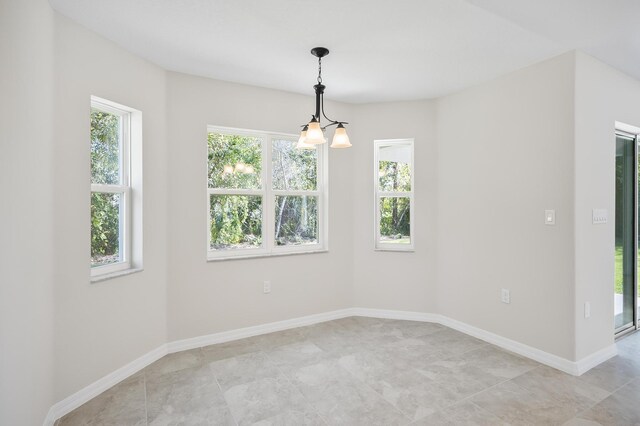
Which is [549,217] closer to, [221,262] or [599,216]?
[599,216]

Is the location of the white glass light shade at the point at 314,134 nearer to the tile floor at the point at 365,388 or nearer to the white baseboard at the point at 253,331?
the tile floor at the point at 365,388

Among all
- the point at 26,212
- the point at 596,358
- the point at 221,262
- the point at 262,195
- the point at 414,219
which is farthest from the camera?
the point at 414,219

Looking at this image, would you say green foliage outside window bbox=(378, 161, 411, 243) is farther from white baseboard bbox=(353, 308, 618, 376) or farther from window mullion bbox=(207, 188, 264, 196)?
window mullion bbox=(207, 188, 264, 196)

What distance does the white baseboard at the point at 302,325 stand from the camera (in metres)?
2.38

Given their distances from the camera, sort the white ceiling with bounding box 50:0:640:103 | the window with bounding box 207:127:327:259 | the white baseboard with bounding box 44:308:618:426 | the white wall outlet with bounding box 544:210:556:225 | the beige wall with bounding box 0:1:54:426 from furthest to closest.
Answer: the window with bounding box 207:127:327:259
the white wall outlet with bounding box 544:210:556:225
the white baseboard with bounding box 44:308:618:426
the white ceiling with bounding box 50:0:640:103
the beige wall with bounding box 0:1:54:426

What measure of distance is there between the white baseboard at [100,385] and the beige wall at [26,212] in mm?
96

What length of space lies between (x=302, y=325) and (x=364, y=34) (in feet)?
9.84

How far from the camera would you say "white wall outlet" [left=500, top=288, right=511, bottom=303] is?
3213mm

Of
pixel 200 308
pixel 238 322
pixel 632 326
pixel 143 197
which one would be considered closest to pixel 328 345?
pixel 238 322

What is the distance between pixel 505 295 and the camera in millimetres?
3242

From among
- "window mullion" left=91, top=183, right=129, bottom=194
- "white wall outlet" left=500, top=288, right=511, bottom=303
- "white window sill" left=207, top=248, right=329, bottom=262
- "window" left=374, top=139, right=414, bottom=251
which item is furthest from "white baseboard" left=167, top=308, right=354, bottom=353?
"white wall outlet" left=500, top=288, right=511, bottom=303

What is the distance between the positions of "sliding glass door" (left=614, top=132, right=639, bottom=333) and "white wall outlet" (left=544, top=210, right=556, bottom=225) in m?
1.14

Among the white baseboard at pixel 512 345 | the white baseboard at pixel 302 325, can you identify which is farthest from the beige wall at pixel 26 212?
the white baseboard at pixel 512 345

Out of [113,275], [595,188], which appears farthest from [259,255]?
[595,188]
